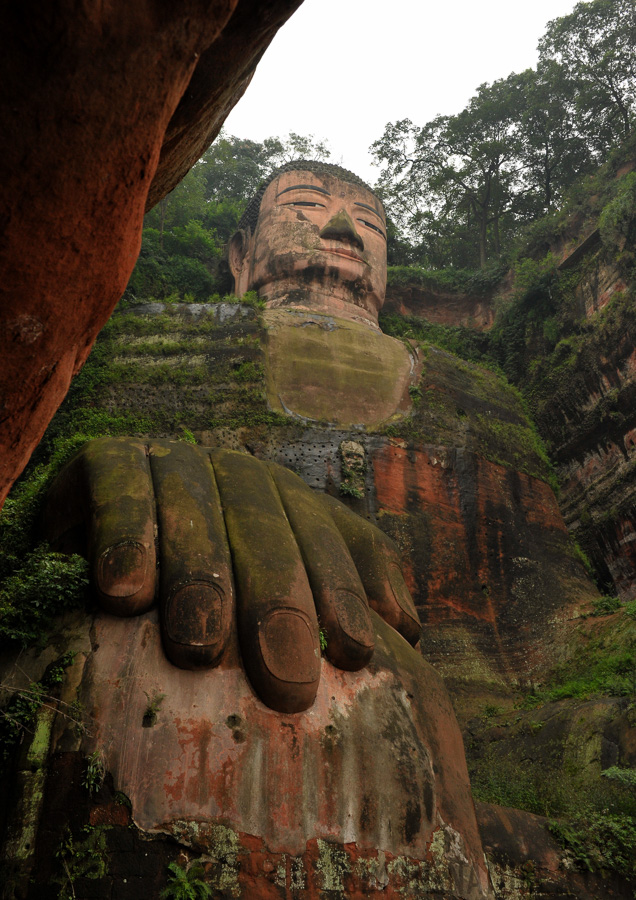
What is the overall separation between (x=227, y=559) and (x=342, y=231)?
11.9m

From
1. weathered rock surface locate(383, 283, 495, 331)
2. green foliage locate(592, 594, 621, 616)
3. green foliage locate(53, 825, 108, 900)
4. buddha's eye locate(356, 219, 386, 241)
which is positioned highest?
weathered rock surface locate(383, 283, 495, 331)

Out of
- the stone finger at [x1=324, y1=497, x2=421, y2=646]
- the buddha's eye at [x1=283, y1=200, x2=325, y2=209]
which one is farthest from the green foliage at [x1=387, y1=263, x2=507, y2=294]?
the stone finger at [x1=324, y1=497, x2=421, y2=646]

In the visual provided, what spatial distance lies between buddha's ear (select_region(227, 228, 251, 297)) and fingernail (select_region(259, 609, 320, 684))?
13.6 meters

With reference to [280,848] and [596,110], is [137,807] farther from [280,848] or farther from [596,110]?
[596,110]

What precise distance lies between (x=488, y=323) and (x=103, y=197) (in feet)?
66.9

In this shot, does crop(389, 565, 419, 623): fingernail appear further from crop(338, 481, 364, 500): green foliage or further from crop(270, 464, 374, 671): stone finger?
crop(338, 481, 364, 500): green foliage

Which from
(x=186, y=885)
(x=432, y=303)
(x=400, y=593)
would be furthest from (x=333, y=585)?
(x=432, y=303)

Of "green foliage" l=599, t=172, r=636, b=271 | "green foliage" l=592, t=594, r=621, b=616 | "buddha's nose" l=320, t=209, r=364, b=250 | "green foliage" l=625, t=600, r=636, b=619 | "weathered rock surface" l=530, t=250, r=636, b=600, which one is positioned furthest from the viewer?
"buddha's nose" l=320, t=209, r=364, b=250

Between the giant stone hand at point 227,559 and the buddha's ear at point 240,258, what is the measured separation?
11.8 m

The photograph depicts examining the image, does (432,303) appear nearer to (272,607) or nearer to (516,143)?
(516,143)

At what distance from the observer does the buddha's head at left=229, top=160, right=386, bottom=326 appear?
15.9 metres

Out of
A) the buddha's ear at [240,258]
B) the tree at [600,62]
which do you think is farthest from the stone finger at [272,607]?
the tree at [600,62]

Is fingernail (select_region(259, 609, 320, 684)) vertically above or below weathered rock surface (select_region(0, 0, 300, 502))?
below

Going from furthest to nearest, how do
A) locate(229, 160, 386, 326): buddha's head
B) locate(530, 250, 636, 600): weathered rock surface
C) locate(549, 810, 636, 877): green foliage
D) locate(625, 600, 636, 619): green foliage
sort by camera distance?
locate(229, 160, 386, 326): buddha's head, locate(530, 250, 636, 600): weathered rock surface, locate(625, 600, 636, 619): green foliage, locate(549, 810, 636, 877): green foliage
